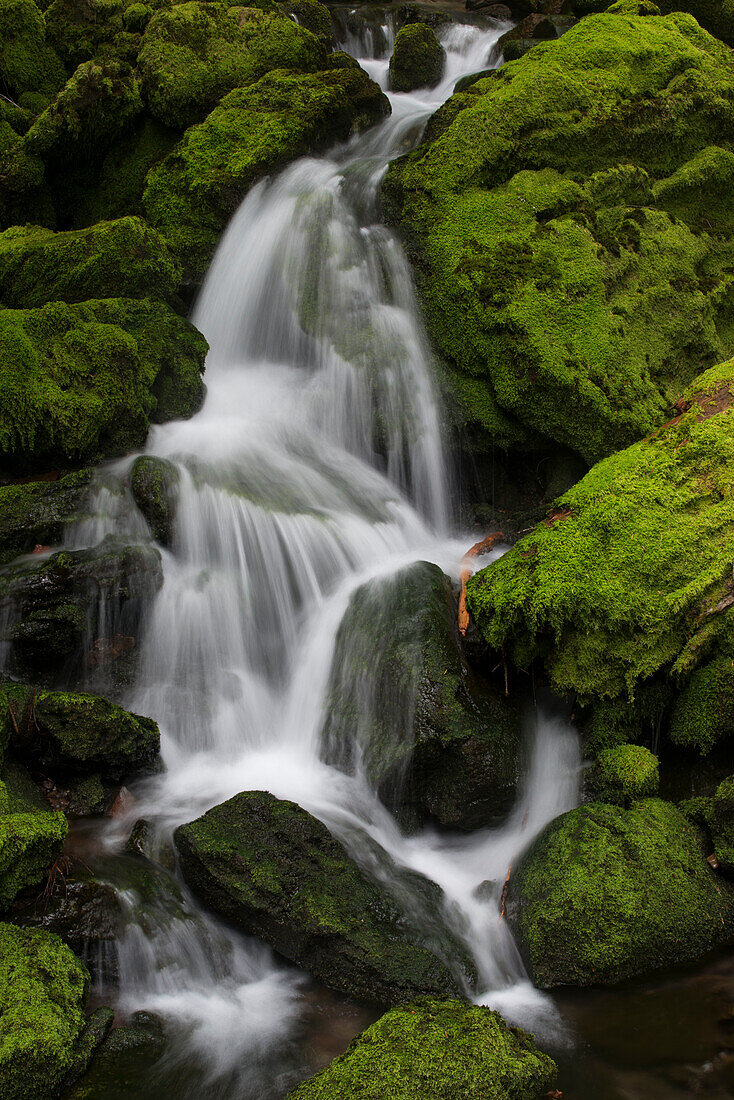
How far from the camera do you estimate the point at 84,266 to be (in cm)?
848

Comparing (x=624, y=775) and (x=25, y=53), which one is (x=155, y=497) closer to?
(x=624, y=775)

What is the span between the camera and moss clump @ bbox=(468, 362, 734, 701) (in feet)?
17.4

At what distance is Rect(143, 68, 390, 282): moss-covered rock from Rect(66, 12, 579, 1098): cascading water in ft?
0.86

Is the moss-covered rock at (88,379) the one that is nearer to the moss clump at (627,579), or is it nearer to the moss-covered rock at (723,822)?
the moss clump at (627,579)

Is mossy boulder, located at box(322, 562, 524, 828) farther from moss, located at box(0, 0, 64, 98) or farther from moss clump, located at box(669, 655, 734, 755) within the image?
moss, located at box(0, 0, 64, 98)

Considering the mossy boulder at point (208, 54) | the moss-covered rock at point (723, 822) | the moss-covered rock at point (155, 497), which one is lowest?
the moss-covered rock at point (723, 822)

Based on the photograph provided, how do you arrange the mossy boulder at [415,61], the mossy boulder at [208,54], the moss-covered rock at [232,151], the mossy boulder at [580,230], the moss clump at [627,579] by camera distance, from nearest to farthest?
the moss clump at [627,579]
the mossy boulder at [580,230]
the moss-covered rock at [232,151]
the mossy boulder at [208,54]
the mossy boulder at [415,61]

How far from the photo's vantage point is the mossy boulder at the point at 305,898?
13.6 ft

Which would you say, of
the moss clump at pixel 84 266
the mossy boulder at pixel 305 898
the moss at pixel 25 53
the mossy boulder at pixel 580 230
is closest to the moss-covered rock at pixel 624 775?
the mossy boulder at pixel 305 898

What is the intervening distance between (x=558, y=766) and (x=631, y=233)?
237 inches

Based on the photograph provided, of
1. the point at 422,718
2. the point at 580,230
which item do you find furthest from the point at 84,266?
the point at 422,718

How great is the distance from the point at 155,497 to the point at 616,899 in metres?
4.57

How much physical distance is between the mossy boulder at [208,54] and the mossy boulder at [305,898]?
9630 millimetres

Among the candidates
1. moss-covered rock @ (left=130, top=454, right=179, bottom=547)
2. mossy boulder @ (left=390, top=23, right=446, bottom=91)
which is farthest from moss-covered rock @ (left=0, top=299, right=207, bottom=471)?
mossy boulder @ (left=390, top=23, right=446, bottom=91)
